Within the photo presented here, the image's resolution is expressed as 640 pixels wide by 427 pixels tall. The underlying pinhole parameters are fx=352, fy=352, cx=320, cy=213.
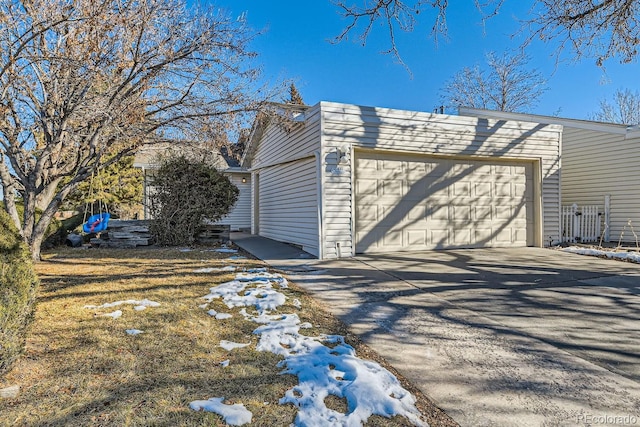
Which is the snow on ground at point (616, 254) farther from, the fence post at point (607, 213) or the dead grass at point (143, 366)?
the dead grass at point (143, 366)

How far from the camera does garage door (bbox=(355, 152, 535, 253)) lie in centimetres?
780

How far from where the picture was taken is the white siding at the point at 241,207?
52.4 ft

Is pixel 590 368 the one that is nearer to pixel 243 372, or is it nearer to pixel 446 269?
pixel 243 372

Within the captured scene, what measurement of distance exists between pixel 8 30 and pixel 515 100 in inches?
954

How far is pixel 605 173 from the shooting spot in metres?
11.2

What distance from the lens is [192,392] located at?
88.6 inches

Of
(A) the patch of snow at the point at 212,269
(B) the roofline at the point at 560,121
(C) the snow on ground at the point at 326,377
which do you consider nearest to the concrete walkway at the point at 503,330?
Result: (C) the snow on ground at the point at 326,377

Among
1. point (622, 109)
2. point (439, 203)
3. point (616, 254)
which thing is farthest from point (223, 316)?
point (622, 109)

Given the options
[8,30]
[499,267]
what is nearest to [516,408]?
[499,267]

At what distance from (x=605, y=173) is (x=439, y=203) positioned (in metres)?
7.00

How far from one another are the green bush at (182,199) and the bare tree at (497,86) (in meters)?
19.0

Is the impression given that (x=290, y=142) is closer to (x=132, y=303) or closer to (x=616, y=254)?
(x=132, y=303)

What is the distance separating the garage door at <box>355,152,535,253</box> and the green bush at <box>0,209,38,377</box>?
579 cm

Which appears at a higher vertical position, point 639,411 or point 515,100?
point 515,100
